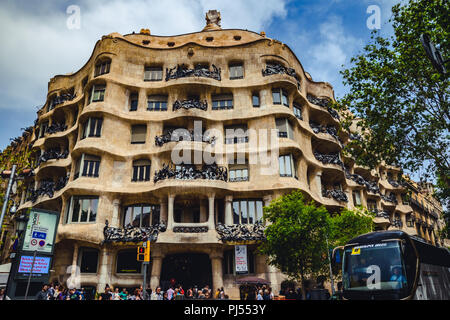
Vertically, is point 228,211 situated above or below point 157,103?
below

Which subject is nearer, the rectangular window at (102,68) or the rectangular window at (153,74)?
the rectangular window at (102,68)

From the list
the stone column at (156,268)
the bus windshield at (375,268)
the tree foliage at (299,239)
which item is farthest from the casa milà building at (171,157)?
the bus windshield at (375,268)

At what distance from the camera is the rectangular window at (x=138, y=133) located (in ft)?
96.1

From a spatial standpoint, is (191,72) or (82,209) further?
(191,72)

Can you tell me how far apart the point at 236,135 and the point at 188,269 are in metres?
11.9

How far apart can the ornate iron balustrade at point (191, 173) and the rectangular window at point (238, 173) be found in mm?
862

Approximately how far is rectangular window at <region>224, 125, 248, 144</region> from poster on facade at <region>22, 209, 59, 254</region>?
15405mm

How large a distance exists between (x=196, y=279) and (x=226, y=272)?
2481mm

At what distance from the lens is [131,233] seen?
2520cm

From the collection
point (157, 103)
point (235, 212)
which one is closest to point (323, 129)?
point (235, 212)

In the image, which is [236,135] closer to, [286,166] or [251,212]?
[286,166]

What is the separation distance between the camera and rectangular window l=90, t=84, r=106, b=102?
29438 mm

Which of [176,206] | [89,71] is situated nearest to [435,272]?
[176,206]

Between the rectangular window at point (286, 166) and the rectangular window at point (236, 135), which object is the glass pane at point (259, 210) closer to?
the rectangular window at point (286, 166)
